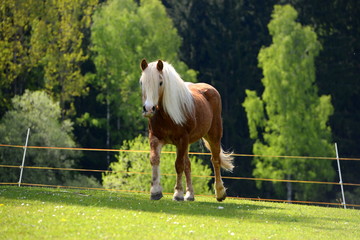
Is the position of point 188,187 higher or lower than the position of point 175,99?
lower

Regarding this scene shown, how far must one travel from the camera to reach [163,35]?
47312 millimetres

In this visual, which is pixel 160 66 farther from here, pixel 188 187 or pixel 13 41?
pixel 13 41

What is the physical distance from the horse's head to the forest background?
2389 centimetres

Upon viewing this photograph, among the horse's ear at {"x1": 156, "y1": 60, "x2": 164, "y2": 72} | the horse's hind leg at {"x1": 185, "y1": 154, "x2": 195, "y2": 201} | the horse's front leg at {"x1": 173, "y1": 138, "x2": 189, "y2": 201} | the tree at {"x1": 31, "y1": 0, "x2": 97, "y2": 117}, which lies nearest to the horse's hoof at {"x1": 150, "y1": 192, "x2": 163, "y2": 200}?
the horse's front leg at {"x1": 173, "y1": 138, "x2": 189, "y2": 201}

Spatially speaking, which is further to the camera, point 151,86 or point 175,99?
point 175,99

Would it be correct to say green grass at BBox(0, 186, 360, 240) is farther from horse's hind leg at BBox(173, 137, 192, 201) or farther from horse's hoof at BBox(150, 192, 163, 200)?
horse's hind leg at BBox(173, 137, 192, 201)

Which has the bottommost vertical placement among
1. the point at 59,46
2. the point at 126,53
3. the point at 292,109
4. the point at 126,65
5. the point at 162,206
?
the point at 162,206

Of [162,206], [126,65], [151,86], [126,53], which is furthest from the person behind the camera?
[126,53]

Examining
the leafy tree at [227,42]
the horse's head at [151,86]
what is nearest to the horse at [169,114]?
the horse's head at [151,86]

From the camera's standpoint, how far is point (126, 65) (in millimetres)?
47125

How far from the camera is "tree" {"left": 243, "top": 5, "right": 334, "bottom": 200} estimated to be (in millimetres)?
44312

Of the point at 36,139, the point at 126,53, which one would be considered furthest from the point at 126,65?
the point at 36,139

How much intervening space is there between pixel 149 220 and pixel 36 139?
89.5 feet

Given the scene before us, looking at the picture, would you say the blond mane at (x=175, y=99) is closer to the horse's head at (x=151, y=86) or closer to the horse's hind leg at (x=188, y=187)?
the horse's head at (x=151, y=86)
